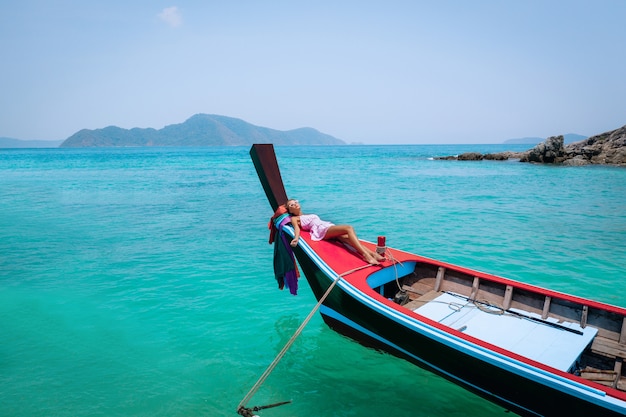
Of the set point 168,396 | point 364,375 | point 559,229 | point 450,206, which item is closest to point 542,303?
→ point 364,375

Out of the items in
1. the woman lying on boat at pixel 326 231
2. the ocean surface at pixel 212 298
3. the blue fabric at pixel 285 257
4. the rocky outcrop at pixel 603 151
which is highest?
the rocky outcrop at pixel 603 151

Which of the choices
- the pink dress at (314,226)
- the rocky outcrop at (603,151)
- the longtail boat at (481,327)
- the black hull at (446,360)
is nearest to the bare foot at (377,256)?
the longtail boat at (481,327)

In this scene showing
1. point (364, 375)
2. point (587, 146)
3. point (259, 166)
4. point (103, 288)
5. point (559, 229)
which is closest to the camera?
point (364, 375)

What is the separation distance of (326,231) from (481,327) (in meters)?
2.89

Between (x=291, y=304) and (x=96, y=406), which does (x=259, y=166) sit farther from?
(x=96, y=406)

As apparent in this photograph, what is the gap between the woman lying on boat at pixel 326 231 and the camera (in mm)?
6875

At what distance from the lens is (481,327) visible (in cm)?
580

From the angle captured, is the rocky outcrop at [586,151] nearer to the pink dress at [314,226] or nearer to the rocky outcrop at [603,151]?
the rocky outcrop at [603,151]

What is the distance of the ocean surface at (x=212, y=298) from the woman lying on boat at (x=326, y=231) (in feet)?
5.22

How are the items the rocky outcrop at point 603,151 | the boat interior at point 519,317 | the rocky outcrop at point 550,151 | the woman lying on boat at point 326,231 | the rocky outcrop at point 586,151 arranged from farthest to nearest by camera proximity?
the rocky outcrop at point 550,151, the rocky outcrop at point 586,151, the rocky outcrop at point 603,151, the woman lying on boat at point 326,231, the boat interior at point 519,317

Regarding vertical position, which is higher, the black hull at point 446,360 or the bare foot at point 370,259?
the bare foot at point 370,259

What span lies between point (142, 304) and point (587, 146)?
5246 centimetres

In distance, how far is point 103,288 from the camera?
9.84 meters

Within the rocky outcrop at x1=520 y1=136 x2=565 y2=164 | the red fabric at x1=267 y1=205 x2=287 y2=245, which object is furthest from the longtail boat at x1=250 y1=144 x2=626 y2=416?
the rocky outcrop at x1=520 y1=136 x2=565 y2=164
